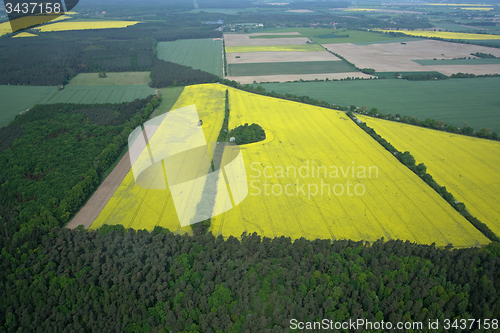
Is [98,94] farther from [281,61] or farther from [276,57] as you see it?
[276,57]

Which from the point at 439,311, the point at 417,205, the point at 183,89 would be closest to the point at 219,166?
the point at 417,205

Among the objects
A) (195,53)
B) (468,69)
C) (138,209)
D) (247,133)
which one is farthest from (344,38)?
(138,209)

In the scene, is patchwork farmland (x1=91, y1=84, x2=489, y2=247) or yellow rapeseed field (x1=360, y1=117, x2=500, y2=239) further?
yellow rapeseed field (x1=360, y1=117, x2=500, y2=239)

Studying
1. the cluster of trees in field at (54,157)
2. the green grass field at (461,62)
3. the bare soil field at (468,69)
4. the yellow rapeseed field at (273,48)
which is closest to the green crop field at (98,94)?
Result: the cluster of trees in field at (54,157)

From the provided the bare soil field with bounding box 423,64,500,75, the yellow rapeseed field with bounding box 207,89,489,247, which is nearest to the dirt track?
the yellow rapeseed field with bounding box 207,89,489,247

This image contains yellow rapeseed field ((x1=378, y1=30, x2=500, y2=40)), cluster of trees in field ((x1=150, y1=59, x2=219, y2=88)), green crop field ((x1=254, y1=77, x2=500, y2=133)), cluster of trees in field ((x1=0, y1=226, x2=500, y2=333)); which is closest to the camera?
cluster of trees in field ((x1=0, y1=226, x2=500, y2=333))

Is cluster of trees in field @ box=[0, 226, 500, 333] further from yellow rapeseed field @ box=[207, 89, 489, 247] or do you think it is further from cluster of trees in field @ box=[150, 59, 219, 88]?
cluster of trees in field @ box=[150, 59, 219, 88]

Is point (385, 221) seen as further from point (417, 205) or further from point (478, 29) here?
point (478, 29)
